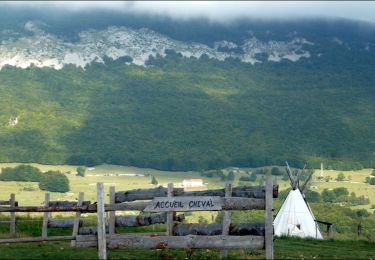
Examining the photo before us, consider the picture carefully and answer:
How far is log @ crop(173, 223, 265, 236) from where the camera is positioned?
64.2ft

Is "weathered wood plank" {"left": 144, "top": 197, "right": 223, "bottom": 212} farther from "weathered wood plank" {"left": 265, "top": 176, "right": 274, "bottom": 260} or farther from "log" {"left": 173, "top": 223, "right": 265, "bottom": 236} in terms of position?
"weathered wood plank" {"left": 265, "top": 176, "right": 274, "bottom": 260}

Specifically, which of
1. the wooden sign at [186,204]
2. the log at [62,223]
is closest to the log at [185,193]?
the wooden sign at [186,204]

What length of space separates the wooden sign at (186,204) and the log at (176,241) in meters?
0.82

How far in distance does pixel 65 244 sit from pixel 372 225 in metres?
89.8

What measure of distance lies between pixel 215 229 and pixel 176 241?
1566 millimetres

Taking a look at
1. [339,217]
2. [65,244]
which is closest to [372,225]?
[339,217]

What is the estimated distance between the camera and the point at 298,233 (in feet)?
164

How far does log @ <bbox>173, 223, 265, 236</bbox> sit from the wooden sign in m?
1.04

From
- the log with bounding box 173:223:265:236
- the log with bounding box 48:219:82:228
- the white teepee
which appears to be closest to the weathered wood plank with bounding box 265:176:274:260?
the log with bounding box 173:223:265:236

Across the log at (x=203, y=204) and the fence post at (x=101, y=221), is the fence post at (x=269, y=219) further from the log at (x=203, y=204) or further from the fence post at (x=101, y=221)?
the fence post at (x=101, y=221)

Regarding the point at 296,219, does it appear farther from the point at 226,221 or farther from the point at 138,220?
the point at 226,221

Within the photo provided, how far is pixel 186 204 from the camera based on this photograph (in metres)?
20.0

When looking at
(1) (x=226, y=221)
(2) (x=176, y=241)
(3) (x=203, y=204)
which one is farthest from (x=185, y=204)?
(1) (x=226, y=221)

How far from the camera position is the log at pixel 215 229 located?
19.6 meters
